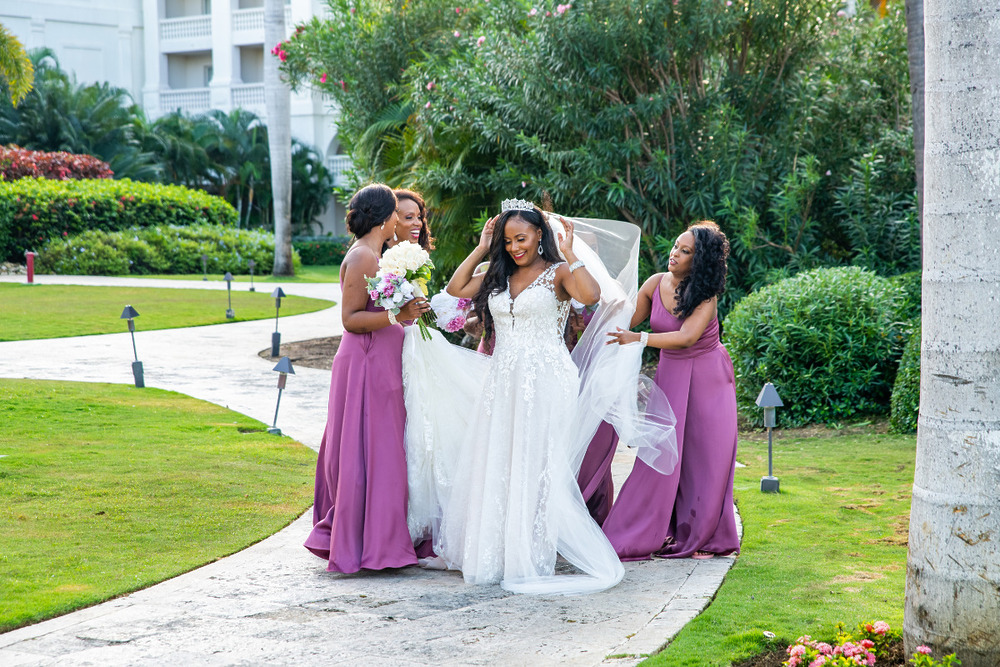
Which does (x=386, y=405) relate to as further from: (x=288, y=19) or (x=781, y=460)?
(x=288, y=19)

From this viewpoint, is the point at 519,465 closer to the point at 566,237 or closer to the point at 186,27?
the point at 566,237

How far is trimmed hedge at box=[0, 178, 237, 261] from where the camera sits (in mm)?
25438

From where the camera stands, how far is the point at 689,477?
18.1 ft

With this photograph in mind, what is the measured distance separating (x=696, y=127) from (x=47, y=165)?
77.2 feet

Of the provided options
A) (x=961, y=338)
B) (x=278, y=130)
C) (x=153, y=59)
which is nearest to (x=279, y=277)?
(x=278, y=130)

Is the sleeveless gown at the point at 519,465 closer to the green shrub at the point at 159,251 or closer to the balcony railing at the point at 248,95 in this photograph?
the green shrub at the point at 159,251

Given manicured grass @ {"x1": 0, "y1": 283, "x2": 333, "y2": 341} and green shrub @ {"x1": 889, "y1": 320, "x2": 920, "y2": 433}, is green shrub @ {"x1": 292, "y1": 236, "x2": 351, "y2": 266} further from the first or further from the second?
green shrub @ {"x1": 889, "y1": 320, "x2": 920, "y2": 433}

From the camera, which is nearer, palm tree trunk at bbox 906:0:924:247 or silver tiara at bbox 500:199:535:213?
silver tiara at bbox 500:199:535:213

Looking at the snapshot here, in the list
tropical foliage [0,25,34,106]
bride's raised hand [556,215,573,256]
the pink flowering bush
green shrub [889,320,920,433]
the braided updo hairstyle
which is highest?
tropical foliage [0,25,34,106]

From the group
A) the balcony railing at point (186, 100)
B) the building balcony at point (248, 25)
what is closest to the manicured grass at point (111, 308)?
the building balcony at point (248, 25)

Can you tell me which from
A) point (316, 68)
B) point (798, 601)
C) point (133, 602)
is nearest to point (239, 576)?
point (133, 602)

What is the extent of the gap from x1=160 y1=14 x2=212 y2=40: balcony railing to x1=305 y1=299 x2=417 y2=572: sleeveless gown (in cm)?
3902

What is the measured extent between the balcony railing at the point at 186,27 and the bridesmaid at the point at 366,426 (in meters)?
38.9

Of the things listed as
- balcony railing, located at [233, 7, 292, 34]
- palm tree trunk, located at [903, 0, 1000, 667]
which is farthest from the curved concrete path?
balcony railing, located at [233, 7, 292, 34]
